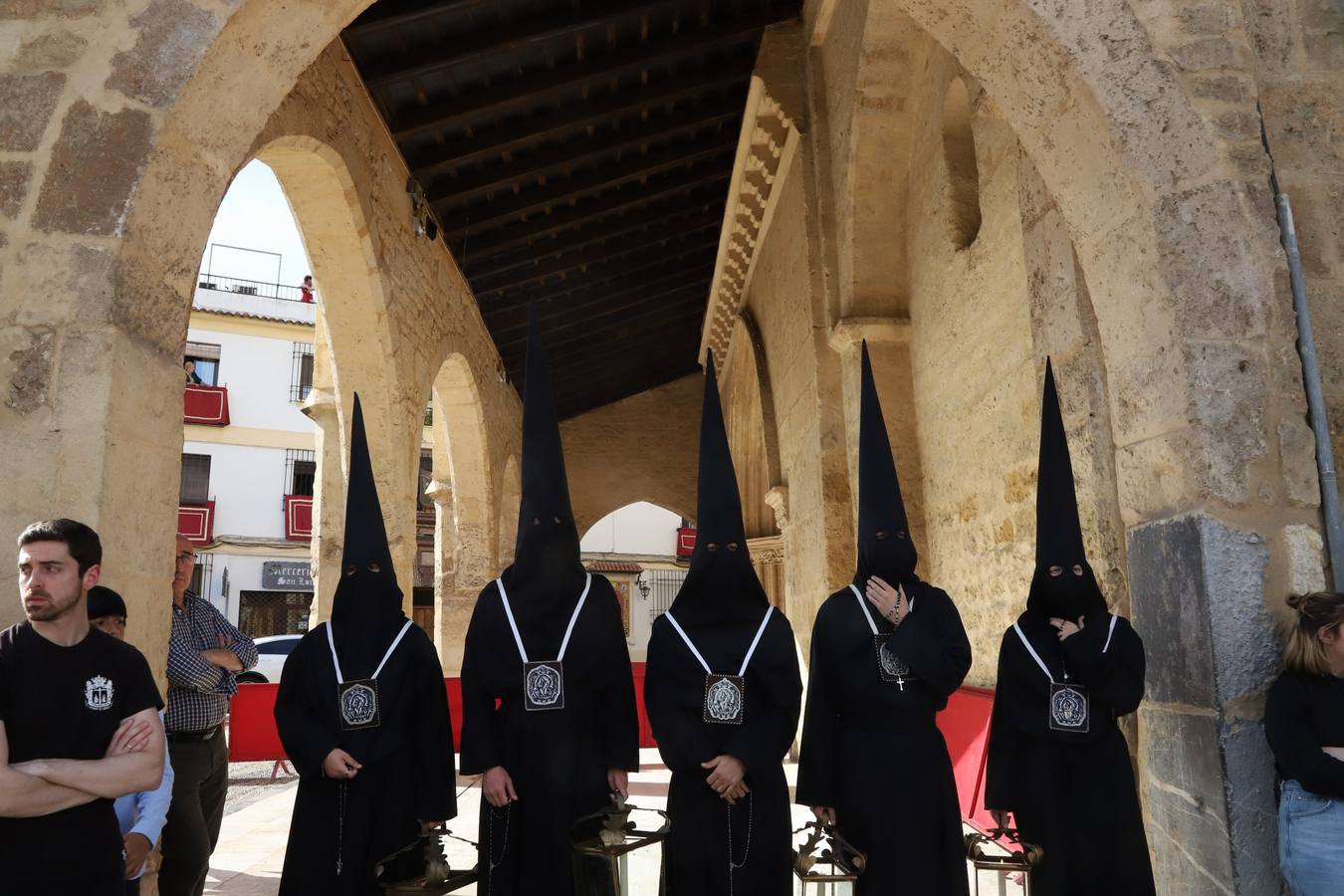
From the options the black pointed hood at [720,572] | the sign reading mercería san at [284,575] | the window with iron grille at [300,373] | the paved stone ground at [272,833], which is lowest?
the paved stone ground at [272,833]

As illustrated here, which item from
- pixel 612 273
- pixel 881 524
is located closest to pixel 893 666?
pixel 881 524

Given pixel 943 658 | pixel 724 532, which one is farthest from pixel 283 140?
pixel 943 658

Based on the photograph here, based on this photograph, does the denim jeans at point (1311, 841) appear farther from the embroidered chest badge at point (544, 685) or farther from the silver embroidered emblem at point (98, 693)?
the silver embroidered emblem at point (98, 693)

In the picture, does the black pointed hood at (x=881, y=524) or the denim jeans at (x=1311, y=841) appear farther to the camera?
the black pointed hood at (x=881, y=524)

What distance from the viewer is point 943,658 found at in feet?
8.93

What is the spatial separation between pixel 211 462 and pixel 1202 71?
18.7 m

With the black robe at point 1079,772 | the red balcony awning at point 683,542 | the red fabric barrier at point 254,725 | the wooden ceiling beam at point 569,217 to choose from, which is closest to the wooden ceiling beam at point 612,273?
the wooden ceiling beam at point 569,217

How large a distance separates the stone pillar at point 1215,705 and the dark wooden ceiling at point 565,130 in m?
4.35

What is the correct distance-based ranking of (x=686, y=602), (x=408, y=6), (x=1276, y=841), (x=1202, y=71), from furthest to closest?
(x=408, y=6) < (x=686, y=602) < (x=1202, y=71) < (x=1276, y=841)

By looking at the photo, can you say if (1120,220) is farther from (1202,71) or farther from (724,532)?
(724,532)

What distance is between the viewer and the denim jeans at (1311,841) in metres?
2.18

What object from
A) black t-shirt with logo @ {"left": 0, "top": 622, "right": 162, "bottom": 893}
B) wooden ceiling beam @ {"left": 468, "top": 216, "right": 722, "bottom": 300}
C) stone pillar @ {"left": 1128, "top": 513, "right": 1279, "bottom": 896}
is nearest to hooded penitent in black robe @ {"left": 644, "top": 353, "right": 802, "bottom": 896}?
stone pillar @ {"left": 1128, "top": 513, "right": 1279, "bottom": 896}

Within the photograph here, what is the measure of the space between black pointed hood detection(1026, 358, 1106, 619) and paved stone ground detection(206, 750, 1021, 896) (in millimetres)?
804

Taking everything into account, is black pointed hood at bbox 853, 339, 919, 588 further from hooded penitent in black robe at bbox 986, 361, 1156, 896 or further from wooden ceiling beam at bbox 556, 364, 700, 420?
wooden ceiling beam at bbox 556, 364, 700, 420
